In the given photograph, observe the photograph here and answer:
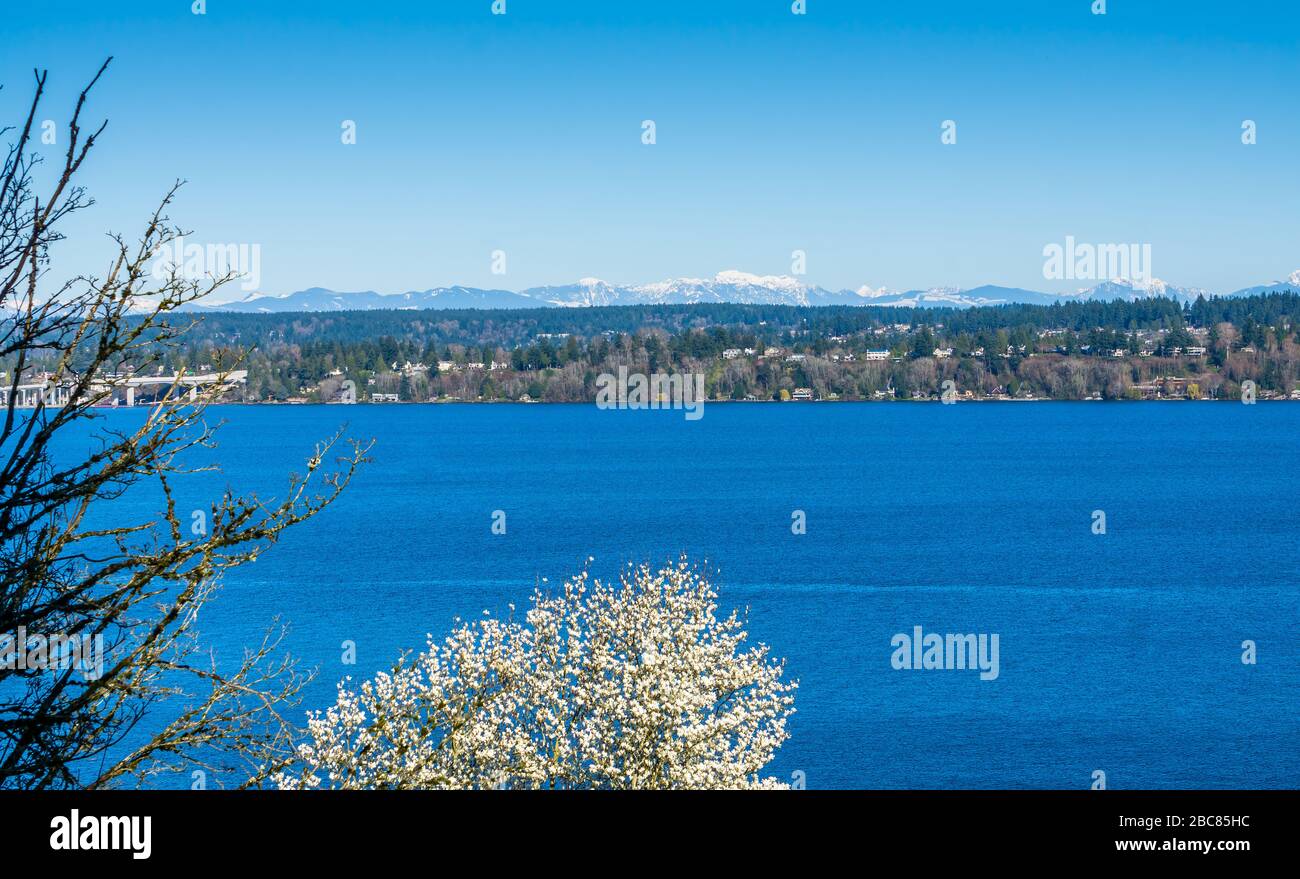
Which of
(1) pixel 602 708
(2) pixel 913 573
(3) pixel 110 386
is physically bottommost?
(2) pixel 913 573

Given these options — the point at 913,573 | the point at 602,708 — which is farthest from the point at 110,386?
the point at 913,573

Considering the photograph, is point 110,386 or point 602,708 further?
point 602,708

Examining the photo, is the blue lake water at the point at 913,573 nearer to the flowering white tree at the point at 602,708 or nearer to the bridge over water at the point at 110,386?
the flowering white tree at the point at 602,708

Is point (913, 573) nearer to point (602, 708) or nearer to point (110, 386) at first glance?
point (602, 708)

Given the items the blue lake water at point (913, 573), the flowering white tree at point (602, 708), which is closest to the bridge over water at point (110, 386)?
the flowering white tree at point (602, 708)

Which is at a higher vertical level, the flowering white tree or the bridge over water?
the bridge over water

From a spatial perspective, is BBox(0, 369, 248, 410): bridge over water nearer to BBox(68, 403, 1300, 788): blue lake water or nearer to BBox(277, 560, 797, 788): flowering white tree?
BBox(277, 560, 797, 788): flowering white tree

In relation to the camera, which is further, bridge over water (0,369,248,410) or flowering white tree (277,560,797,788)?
flowering white tree (277,560,797,788)

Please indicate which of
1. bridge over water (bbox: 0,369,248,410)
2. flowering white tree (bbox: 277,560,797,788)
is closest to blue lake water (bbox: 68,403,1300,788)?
flowering white tree (bbox: 277,560,797,788)
